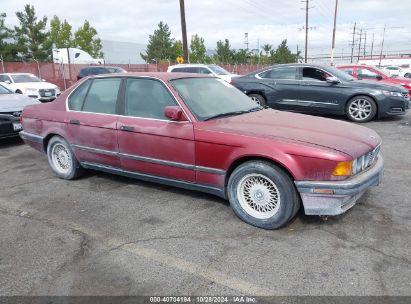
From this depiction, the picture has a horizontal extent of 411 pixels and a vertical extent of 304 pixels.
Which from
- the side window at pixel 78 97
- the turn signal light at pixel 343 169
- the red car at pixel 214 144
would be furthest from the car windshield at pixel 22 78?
the turn signal light at pixel 343 169

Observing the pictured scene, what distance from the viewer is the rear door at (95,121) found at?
4.74 m

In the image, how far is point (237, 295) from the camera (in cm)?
269

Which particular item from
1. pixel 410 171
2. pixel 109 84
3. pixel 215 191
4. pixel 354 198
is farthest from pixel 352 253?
pixel 109 84

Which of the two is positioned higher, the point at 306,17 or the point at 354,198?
the point at 306,17

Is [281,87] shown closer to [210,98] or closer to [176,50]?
[210,98]

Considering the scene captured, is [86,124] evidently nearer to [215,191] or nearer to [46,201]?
[46,201]

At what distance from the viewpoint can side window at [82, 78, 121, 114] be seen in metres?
4.78

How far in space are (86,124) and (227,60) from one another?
50.4 meters

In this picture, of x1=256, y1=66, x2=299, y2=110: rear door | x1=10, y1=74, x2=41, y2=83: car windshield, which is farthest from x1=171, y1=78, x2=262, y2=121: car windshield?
x1=10, y1=74, x2=41, y2=83: car windshield

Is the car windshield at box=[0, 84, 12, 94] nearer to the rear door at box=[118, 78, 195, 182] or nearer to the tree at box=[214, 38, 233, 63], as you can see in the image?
the rear door at box=[118, 78, 195, 182]

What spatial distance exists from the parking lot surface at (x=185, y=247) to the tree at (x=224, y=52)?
5024 centimetres

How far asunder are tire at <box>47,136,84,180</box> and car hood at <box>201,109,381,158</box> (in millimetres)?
2296

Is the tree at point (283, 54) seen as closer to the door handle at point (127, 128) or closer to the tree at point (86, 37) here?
the tree at point (86, 37)

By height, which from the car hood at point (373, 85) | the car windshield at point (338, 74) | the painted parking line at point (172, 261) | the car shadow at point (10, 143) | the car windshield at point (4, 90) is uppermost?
the car windshield at point (338, 74)
